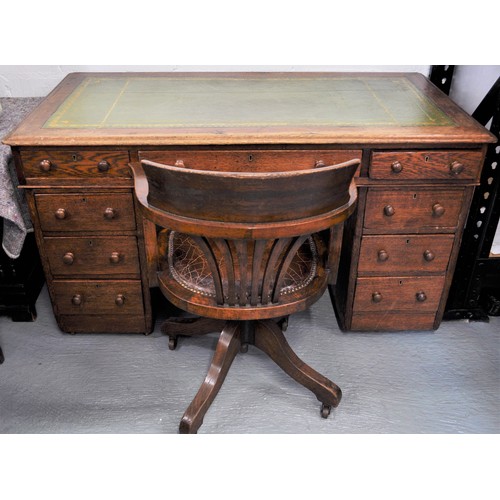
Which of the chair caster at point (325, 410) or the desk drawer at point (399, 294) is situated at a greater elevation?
the desk drawer at point (399, 294)

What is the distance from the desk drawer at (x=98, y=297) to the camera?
7.41ft

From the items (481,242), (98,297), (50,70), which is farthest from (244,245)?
(50,70)

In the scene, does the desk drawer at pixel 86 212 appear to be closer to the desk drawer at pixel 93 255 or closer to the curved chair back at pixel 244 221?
the desk drawer at pixel 93 255

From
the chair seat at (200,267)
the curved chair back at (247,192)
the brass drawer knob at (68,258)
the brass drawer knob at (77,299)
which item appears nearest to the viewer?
the curved chair back at (247,192)

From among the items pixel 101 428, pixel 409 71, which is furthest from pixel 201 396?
pixel 409 71

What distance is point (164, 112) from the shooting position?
209cm

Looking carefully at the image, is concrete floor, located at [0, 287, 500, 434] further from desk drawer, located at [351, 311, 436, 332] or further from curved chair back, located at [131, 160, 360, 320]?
curved chair back, located at [131, 160, 360, 320]

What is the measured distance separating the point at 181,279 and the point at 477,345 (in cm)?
141

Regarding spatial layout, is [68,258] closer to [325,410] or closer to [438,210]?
[325,410]

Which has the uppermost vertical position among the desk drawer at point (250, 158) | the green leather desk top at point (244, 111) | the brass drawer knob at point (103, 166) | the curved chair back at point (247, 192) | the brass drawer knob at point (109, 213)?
the curved chair back at point (247, 192)

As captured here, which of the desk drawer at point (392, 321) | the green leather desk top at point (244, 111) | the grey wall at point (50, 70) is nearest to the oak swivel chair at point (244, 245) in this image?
the green leather desk top at point (244, 111)

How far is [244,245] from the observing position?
1.54m

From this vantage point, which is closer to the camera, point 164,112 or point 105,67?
point 164,112
